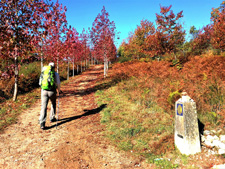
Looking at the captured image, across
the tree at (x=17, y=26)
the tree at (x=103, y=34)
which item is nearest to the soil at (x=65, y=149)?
the tree at (x=17, y=26)

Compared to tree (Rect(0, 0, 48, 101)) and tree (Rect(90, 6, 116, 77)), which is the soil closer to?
tree (Rect(0, 0, 48, 101))

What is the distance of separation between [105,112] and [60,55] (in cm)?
1048

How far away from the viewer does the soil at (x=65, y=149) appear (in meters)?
3.74

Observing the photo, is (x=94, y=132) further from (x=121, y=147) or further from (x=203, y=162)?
(x=203, y=162)

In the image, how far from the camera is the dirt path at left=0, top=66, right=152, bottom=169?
381cm

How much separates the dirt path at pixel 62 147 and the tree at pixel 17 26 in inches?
164

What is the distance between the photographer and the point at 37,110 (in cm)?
816

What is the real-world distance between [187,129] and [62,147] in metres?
3.46

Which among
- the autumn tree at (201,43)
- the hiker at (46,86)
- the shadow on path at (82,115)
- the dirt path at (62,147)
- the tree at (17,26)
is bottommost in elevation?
the dirt path at (62,147)

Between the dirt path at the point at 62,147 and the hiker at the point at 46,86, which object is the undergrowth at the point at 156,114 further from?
the hiker at the point at 46,86

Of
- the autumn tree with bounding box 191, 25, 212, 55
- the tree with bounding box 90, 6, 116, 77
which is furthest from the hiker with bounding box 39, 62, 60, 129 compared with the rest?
the autumn tree with bounding box 191, 25, 212, 55

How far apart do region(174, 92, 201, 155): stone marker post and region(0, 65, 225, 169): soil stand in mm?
247

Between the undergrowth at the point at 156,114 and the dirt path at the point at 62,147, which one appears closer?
the dirt path at the point at 62,147

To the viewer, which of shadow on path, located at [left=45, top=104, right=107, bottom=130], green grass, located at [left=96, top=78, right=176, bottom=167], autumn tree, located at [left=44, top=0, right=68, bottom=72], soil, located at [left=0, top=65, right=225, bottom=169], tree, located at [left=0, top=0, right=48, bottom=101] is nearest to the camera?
soil, located at [left=0, top=65, right=225, bottom=169]
